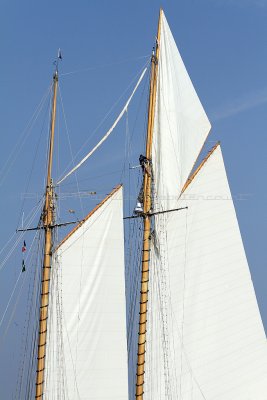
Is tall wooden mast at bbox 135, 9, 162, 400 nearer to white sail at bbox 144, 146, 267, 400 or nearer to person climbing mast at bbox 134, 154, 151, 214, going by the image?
person climbing mast at bbox 134, 154, 151, 214

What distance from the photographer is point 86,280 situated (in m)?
46.5

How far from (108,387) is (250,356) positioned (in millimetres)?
7502

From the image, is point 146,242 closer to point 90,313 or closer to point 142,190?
point 142,190

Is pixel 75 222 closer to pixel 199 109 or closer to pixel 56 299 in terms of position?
pixel 56 299

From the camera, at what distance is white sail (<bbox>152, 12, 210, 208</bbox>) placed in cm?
4844

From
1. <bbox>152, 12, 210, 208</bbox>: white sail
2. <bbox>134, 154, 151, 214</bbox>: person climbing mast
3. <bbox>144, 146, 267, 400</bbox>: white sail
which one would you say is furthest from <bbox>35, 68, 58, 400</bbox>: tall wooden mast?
<bbox>152, 12, 210, 208</bbox>: white sail

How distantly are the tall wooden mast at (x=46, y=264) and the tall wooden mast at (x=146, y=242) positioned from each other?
4.75 meters

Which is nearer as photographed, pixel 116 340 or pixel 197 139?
pixel 116 340

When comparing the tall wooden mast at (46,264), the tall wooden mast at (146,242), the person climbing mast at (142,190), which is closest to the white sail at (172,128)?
the tall wooden mast at (146,242)

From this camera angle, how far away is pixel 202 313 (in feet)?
154

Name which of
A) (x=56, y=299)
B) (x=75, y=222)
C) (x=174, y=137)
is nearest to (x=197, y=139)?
(x=174, y=137)

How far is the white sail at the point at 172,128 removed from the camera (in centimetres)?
4844

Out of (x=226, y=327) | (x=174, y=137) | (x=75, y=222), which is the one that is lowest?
(x=226, y=327)

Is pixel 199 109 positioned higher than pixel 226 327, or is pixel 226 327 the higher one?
pixel 199 109
